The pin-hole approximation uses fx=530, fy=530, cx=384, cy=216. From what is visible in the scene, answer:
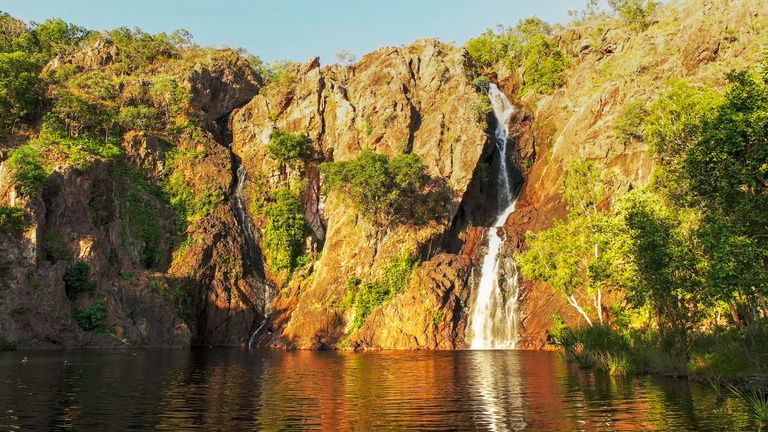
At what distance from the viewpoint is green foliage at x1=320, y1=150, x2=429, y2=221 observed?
207 feet

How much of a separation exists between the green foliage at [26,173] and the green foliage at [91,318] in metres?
12.3

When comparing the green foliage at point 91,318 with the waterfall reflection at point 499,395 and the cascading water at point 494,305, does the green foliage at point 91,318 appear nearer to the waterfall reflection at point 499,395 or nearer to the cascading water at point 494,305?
the cascading water at point 494,305

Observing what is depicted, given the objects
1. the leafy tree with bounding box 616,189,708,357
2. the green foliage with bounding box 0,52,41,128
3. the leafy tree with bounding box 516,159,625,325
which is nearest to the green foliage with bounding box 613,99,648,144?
the leafy tree with bounding box 516,159,625,325

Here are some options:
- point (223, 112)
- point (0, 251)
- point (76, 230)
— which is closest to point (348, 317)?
point (76, 230)

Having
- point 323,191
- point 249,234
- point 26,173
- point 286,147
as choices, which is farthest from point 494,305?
point 26,173

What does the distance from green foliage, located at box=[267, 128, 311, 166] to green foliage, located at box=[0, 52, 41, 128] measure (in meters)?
30.0

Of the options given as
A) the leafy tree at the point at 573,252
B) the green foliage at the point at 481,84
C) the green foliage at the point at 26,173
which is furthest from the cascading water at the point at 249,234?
the green foliage at the point at 481,84

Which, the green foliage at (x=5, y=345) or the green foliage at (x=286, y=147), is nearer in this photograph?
the green foliage at (x=5, y=345)

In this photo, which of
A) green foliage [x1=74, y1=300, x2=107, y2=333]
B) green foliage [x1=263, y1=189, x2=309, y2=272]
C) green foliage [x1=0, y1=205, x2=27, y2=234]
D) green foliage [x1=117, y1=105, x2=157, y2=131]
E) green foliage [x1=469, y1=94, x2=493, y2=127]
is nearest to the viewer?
green foliage [x1=0, y1=205, x2=27, y2=234]

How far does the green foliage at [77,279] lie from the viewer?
166 feet

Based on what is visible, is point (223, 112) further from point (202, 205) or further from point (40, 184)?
point (40, 184)

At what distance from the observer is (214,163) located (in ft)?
242

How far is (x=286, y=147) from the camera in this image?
75188 mm

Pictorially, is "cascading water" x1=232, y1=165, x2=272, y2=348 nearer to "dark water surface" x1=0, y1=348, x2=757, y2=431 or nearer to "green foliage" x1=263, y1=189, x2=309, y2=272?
"green foliage" x1=263, y1=189, x2=309, y2=272
